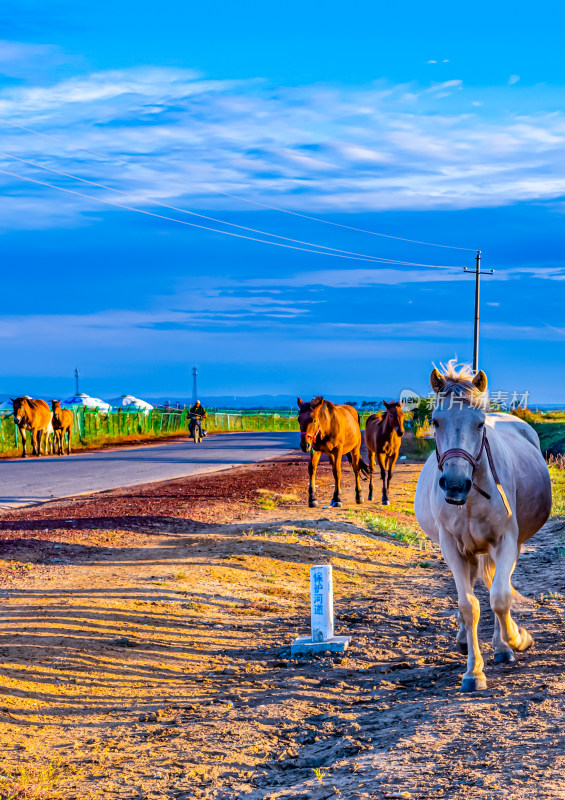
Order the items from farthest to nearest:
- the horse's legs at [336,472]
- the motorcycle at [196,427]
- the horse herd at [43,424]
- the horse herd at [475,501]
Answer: the motorcycle at [196,427] → the horse herd at [43,424] → the horse's legs at [336,472] → the horse herd at [475,501]

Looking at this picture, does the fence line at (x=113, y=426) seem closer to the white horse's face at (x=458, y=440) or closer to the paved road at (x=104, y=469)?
the paved road at (x=104, y=469)

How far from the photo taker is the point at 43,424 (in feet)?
114

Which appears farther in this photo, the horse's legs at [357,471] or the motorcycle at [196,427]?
the motorcycle at [196,427]

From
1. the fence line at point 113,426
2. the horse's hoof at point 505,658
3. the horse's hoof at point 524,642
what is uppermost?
the horse's hoof at point 524,642

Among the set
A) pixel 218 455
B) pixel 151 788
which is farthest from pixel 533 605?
pixel 218 455

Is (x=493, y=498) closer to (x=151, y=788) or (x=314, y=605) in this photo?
(x=314, y=605)

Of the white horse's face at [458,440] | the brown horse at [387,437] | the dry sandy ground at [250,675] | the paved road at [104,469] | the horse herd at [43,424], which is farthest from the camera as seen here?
the horse herd at [43,424]

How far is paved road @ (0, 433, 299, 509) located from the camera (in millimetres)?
19986

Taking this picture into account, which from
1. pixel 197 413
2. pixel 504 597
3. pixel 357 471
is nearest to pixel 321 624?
pixel 504 597

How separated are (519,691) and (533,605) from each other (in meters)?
3.72

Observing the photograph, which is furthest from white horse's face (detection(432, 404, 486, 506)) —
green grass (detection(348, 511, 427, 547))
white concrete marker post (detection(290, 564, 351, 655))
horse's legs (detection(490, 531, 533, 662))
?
green grass (detection(348, 511, 427, 547))

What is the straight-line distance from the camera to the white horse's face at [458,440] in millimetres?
5625

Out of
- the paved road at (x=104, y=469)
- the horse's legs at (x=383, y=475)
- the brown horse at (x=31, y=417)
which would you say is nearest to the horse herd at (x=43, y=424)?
the brown horse at (x=31, y=417)

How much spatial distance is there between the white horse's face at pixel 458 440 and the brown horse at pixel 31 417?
29.1 m
